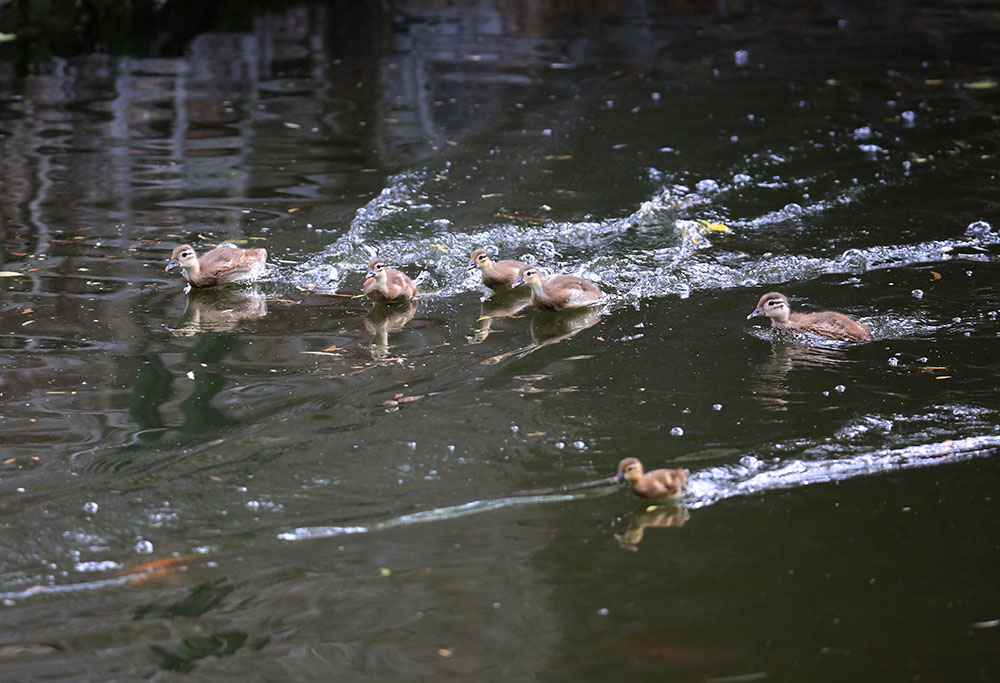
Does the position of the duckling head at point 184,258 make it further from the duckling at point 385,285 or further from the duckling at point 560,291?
the duckling at point 560,291

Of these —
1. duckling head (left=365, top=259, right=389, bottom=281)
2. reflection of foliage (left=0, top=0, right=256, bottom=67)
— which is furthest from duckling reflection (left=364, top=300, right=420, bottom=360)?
reflection of foliage (left=0, top=0, right=256, bottom=67)

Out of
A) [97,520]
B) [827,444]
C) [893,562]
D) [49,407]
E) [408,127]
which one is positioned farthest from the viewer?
[408,127]

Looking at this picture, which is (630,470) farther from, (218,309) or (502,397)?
(218,309)

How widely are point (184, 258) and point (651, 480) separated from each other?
198 inches

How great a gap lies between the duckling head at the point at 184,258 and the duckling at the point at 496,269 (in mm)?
2252

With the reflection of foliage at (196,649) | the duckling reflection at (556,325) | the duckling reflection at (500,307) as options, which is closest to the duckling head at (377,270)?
the duckling reflection at (500,307)

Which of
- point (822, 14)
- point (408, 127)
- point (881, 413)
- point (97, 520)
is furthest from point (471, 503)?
point (822, 14)

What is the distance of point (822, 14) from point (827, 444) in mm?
18648

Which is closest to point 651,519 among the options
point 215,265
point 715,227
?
point 215,265

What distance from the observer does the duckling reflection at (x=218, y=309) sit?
868 centimetres

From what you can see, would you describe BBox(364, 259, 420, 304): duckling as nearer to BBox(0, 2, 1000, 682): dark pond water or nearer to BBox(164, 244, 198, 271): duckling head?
BBox(0, 2, 1000, 682): dark pond water

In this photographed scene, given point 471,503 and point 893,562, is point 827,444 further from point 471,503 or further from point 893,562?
point 471,503

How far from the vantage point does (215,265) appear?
30.4ft

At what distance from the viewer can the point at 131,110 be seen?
1574 cm
